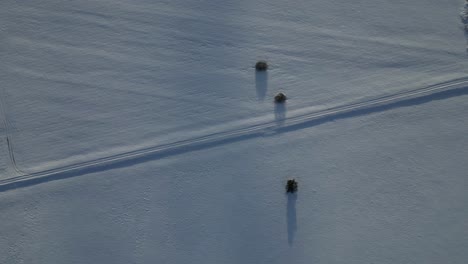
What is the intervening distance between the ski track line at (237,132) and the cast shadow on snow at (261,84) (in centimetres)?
59

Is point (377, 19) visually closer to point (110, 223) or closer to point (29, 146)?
point (110, 223)

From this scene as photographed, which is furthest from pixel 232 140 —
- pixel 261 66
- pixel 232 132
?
pixel 261 66

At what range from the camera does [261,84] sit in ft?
36.2

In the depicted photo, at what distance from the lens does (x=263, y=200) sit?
34.2ft

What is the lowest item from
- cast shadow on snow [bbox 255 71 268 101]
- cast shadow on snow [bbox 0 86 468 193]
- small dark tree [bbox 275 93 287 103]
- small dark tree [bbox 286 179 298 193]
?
small dark tree [bbox 286 179 298 193]

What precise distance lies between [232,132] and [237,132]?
0.33 ft

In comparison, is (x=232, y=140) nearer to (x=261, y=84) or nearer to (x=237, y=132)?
(x=237, y=132)

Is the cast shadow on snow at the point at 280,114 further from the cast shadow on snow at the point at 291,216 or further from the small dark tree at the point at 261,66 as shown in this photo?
the cast shadow on snow at the point at 291,216

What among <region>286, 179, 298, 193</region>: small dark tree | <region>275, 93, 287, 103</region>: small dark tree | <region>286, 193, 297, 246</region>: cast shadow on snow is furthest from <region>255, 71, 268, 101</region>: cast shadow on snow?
<region>286, 193, 297, 246</region>: cast shadow on snow

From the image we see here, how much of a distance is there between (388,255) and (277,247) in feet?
7.00

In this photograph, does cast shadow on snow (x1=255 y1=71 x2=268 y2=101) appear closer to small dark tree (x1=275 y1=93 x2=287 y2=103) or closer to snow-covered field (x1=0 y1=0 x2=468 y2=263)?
snow-covered field (x1=0 y1=0 x2=468 y2=263)

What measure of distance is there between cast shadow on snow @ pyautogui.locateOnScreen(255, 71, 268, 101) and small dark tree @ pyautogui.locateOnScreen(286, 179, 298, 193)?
5.96 feet

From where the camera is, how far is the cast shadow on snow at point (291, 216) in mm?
10250

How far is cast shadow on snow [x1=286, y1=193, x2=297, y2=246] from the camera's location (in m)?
10.2
